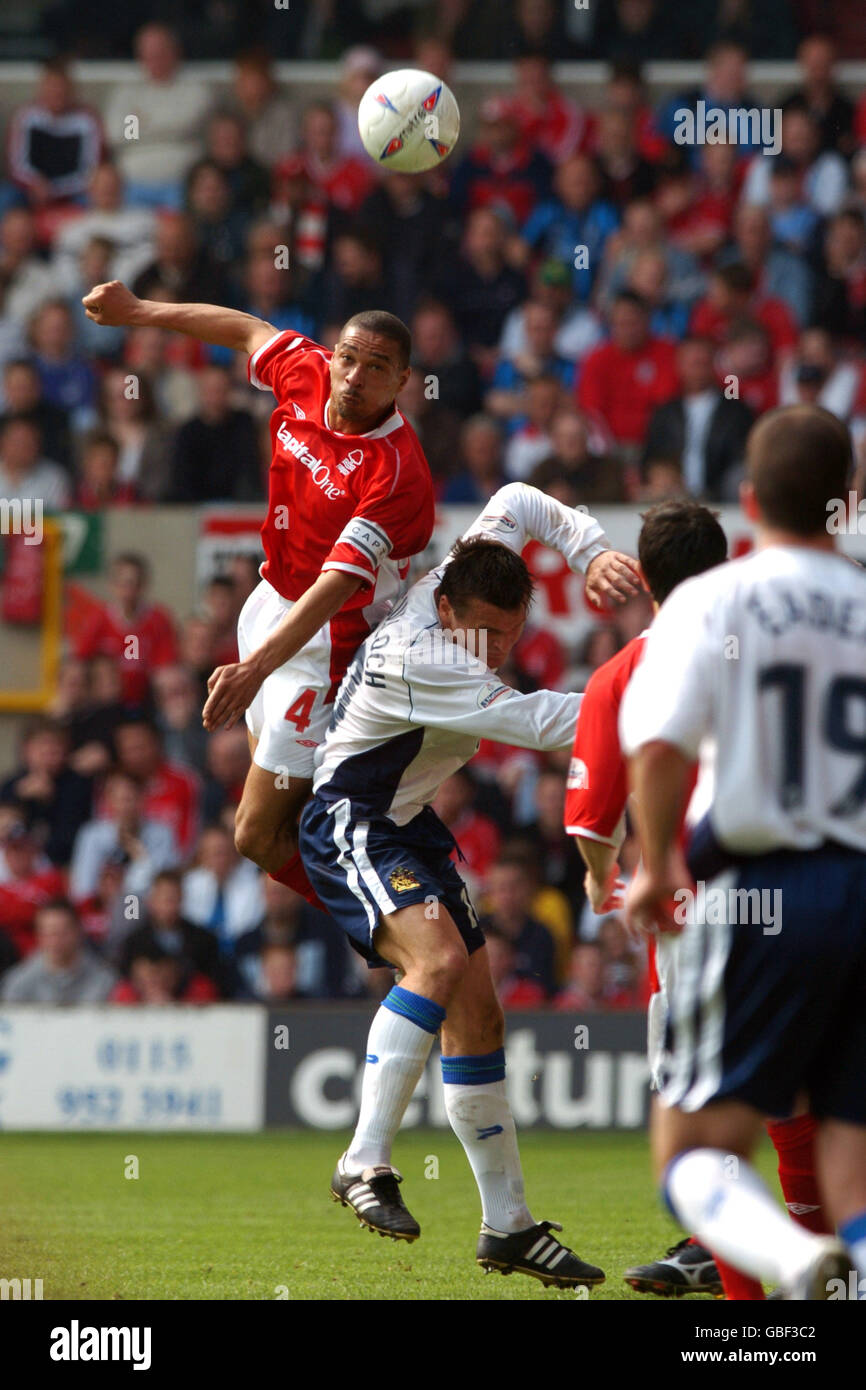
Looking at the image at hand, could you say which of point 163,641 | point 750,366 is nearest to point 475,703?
point 163,641

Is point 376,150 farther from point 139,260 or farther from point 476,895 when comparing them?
point 139,260

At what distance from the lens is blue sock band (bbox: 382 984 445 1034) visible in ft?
18.2

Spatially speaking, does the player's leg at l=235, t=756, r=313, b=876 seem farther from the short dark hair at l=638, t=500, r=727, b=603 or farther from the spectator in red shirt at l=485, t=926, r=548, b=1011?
the spectator in red shirt at l=485, t=926, r=548, b=1011

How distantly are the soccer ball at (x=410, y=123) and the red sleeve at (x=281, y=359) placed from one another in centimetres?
95

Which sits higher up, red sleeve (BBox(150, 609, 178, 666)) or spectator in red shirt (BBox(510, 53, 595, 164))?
spectator in red shirt (BBox(510, 53, 595, 164))

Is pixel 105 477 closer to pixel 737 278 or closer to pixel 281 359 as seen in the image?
pixel 737 278

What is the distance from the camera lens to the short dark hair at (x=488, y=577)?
224 inches

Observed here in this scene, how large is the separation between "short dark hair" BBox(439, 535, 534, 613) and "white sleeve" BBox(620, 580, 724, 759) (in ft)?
6.08

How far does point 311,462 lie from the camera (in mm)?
6488

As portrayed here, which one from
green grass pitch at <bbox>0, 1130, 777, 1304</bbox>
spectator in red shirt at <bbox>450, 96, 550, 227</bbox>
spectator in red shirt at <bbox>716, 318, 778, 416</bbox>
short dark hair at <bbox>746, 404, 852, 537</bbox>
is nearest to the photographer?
short dark hair at <bbox>746, 404, 852, 537</bbox>

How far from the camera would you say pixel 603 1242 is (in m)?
6.64

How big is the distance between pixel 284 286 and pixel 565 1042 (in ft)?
20.8

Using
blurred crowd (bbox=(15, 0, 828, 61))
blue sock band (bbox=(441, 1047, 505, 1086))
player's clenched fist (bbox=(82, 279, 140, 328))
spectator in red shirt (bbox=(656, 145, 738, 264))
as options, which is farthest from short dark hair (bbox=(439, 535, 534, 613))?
blurred crowd (bbox=(15, 0, 828, 61))
